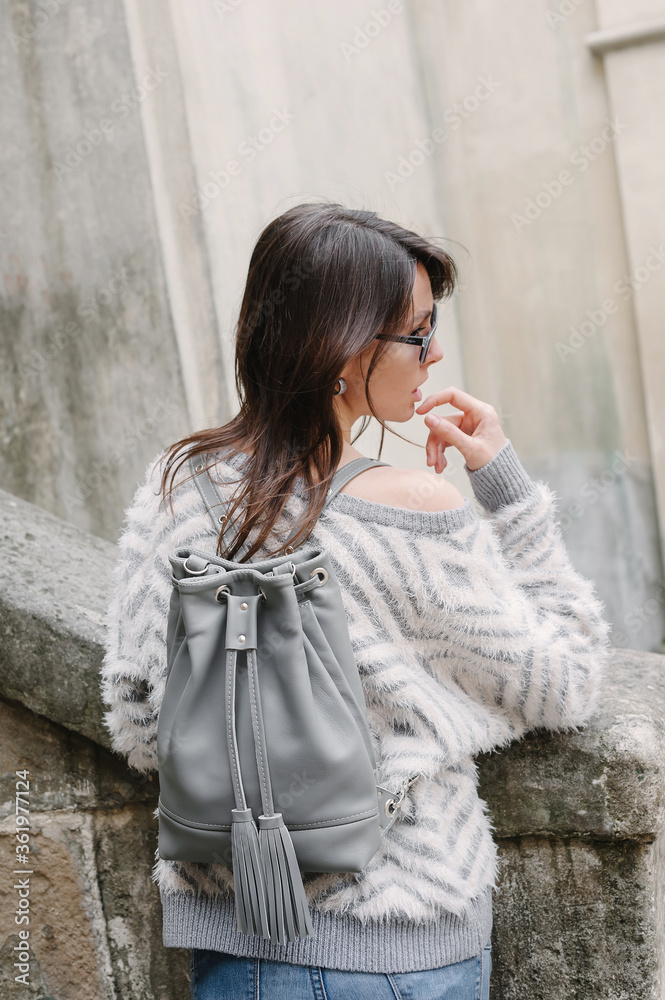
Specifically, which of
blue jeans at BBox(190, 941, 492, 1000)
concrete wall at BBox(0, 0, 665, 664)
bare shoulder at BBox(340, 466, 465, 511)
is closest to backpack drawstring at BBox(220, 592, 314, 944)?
blue jeans at BBox(190, 941, 492, 1000)

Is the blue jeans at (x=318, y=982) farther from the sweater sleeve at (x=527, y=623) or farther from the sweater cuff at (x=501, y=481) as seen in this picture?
the sweater cuff at (x=501, y=481)

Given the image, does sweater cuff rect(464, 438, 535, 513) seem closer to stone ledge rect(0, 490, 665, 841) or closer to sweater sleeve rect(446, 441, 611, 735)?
sweater sleeve rect(446, 441, 611, 735)

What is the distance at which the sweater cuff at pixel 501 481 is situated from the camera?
139cm

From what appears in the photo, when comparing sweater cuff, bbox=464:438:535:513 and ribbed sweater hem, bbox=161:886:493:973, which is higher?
sweater cuff, bbox=464:438:535:513

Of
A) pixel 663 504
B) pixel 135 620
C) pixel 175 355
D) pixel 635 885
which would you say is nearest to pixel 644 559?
pixel 663 504

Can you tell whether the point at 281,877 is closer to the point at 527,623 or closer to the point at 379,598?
the point at 379,598

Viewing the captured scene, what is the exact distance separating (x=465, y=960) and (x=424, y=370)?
0.83 metres

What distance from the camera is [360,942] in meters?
1.13

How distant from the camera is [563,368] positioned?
20.5 feet

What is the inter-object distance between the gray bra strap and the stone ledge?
18.6 inches

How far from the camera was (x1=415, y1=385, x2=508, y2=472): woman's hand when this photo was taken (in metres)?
1.40

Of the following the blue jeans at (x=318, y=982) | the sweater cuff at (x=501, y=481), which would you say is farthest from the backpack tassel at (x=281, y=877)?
the sweater cuff at (x=501, y=481)

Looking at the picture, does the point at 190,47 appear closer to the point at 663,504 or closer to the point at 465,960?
the point at 465,960

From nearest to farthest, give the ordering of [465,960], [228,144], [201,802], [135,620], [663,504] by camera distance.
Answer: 1. [201,802]
2. [465,960]
3. [135,620]
4. [228,144]
5. [663,504]
